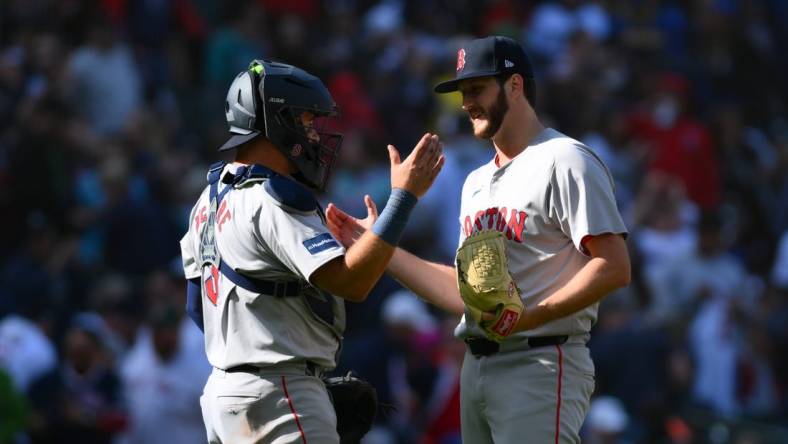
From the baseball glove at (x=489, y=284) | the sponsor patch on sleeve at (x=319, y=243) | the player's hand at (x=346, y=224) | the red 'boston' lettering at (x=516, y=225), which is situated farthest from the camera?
the player's hand at (x=346, y=224)

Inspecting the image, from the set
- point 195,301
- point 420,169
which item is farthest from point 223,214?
point 420,169

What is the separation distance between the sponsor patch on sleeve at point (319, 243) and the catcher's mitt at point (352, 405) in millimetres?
684

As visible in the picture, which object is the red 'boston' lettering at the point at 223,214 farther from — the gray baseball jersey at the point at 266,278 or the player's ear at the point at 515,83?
the player's ear at the point at 515,83

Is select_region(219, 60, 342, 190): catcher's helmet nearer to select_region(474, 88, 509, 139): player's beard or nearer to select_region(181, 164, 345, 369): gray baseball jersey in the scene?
select_region(181, 164, 345, 369): gray baseball jersey

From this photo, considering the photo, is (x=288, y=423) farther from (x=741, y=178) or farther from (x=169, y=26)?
(x=741, y=178)

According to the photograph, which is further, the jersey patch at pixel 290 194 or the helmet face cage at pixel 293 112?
the helmet face cage at pixel 293 112

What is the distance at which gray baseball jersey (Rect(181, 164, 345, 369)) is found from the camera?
524cm

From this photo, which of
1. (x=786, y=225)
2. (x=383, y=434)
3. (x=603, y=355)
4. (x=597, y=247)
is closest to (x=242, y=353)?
(x=597, y=247)

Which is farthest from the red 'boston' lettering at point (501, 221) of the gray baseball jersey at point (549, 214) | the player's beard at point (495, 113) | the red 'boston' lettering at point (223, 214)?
the red 'boston' lettering at point (223, 214)

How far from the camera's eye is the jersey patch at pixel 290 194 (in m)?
5.28

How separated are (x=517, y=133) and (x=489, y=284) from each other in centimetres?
75

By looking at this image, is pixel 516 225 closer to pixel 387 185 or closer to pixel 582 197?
pixel 582 197

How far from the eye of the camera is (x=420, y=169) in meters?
5.39

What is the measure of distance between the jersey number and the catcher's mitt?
1.79 feet
